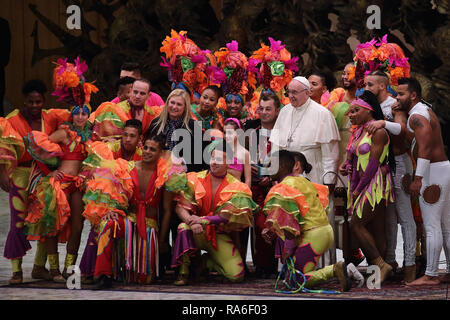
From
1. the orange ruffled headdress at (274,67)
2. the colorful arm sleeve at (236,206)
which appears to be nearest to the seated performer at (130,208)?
the colorful arm sleeve at (236,206)

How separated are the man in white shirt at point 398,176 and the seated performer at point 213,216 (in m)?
1.14

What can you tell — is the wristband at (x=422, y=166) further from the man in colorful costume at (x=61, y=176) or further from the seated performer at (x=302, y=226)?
the man in colorful costume at (x=61, y=176)

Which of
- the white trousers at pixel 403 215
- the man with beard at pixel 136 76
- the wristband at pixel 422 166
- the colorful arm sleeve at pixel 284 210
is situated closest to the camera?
the colorful arm sleeve at pixel 284 210

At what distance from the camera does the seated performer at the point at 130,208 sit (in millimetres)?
6422

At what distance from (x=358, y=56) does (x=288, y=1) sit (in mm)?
4476

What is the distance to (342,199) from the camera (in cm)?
712

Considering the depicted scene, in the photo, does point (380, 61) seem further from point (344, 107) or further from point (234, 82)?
point (234, 82)

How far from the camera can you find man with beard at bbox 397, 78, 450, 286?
6.41 m

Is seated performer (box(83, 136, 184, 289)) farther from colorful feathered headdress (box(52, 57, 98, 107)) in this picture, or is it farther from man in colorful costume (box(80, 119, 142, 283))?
colorful feathered headdress (box(52, 57, 98, 107))

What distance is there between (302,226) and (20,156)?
7.62 ft

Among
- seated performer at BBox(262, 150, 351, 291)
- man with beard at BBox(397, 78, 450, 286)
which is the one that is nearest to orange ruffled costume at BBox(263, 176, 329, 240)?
seated performer at BBox(262, 150, 351, 291)

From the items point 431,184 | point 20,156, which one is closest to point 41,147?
point 20,156

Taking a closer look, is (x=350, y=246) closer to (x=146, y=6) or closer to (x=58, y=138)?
(x=58, y=138)

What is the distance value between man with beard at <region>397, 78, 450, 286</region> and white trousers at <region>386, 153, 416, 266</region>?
165 mm
